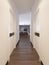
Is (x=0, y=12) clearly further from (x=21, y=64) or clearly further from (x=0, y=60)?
(x=21, y=64)

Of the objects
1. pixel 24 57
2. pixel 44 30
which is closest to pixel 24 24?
pixel 24 57

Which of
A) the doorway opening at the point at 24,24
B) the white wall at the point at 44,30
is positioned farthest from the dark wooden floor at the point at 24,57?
the doorway opening at the point at 24,24

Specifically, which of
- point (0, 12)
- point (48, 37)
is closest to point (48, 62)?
point (48, 37)

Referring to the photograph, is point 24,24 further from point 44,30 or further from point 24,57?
point 44,30

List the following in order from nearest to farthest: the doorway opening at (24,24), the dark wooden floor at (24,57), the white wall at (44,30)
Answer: the white wall at (44,30), the dark wooden floor at (24,57), the doorway opening at (24,24)

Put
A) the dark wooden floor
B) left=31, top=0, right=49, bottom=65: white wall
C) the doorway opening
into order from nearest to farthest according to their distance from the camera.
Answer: left=31, top=0, right=49, bottom=65: white wall, the dark wooden floor, the doorway opening

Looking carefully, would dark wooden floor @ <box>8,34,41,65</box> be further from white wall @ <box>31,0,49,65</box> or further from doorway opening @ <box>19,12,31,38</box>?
doorway opening @ <box>19,12,31,38</box>

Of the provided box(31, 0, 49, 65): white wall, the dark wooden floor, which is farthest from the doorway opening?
box(31, 0, 49, 65): white wall

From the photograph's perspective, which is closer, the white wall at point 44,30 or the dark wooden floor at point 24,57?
the white wall at point 44,30

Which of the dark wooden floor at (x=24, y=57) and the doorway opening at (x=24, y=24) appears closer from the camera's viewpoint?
the dark wooden floor at (x=24, y=57)

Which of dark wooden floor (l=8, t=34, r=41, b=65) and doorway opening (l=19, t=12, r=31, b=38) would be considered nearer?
dark wooden floor (l=8, t=34, r=41, b=65)

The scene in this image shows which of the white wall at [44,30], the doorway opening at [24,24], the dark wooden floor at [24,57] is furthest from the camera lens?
the doorway opening at [24,24]

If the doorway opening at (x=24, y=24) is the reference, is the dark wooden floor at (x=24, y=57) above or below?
below

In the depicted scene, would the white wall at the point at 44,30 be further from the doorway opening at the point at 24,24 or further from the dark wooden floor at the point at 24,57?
the doorway opening at the point at 24,24
